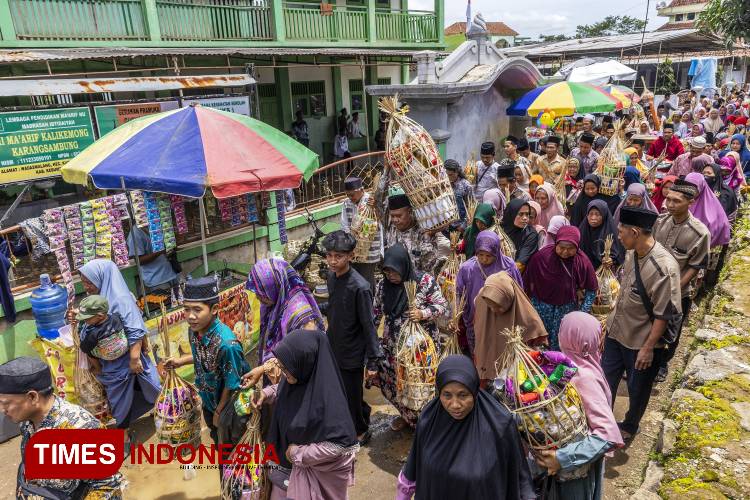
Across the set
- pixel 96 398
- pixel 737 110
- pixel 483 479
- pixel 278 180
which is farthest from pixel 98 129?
pixel 737 110

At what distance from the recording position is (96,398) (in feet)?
12.8

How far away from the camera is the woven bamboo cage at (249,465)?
108 inches

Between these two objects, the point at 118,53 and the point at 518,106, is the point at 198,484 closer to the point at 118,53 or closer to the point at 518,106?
the point at 118,53

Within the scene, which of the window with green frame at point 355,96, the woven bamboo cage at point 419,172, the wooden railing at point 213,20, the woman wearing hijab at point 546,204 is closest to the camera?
the woven bamboo cage at point 419,172

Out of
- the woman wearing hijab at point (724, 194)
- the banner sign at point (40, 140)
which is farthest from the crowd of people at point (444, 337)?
the banner sign at point (40, 140)

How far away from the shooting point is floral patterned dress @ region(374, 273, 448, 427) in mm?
3822

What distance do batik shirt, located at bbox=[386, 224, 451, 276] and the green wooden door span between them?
941cm

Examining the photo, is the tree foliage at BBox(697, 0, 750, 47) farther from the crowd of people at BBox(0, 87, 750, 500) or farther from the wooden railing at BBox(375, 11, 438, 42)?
the crowd of people at BBox(0, 87, 750, 500)

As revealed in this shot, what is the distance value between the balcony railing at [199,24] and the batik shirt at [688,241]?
9.73 metres

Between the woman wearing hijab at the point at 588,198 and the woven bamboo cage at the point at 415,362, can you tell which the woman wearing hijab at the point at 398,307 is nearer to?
the woven bamboo cage at the point at 415,362

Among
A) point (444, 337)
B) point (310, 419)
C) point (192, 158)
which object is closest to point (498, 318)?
point (444, 337)

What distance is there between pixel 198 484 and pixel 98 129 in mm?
4378

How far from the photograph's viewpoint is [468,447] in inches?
88.0

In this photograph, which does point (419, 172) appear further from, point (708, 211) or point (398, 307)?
point (708, 211)
